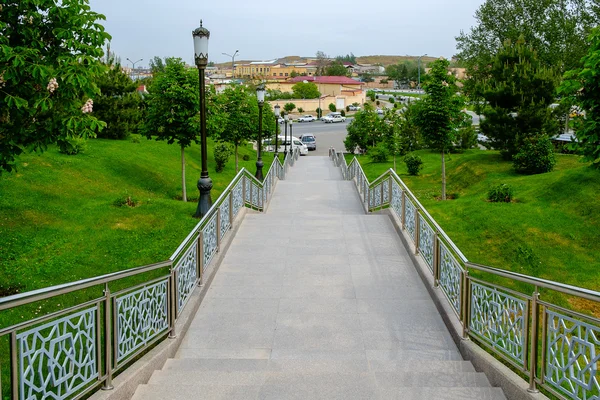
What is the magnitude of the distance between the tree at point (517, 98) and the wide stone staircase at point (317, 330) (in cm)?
983

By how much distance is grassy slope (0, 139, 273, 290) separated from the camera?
847cm

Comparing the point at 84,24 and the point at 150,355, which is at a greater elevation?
the point at 84,24

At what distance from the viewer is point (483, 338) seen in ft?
16.7

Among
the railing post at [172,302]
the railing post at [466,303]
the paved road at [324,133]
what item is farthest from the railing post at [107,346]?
the paved road at [324,133]

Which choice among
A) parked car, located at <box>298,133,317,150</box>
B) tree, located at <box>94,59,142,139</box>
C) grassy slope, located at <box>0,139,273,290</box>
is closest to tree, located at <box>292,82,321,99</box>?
parked car, located at <box>298,133,317,150</box>

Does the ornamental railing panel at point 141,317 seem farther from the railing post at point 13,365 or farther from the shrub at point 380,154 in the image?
the shrub at point 380,154

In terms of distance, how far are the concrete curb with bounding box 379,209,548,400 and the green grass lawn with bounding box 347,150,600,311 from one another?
9.08ft

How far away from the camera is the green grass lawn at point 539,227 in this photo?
9.53m

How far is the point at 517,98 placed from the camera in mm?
18188

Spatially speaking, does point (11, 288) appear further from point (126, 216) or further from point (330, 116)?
point (330, 116)

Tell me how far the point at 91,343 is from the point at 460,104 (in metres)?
14.6

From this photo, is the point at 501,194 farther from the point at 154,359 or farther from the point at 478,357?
the point at 154,359

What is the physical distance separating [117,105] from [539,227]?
1759 cm

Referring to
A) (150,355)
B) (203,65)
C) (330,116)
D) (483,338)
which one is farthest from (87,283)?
(330,116)
